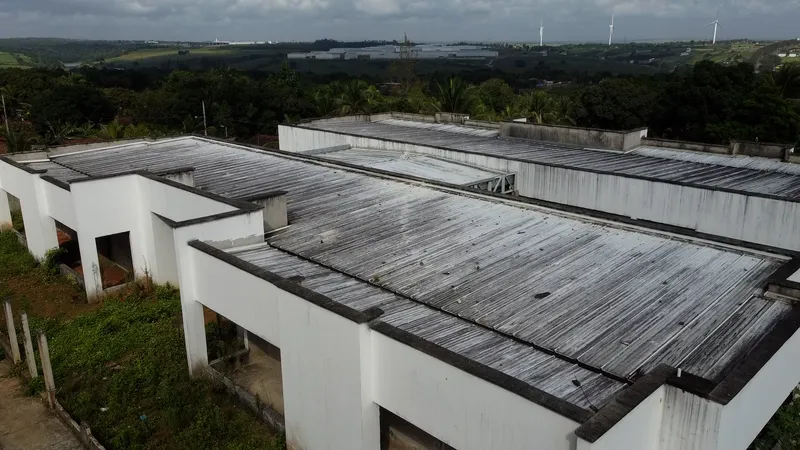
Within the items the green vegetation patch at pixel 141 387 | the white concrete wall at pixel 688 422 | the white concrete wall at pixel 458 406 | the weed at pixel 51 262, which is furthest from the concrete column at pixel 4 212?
the white concrete wall at pixel 688 422

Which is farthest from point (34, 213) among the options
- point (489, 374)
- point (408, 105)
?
point (408, 105)

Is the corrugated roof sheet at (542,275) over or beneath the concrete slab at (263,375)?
over

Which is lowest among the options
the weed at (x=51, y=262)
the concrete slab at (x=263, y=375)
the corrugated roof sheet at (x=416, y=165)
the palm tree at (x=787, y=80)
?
the concrete slab at (x=263, y=375)

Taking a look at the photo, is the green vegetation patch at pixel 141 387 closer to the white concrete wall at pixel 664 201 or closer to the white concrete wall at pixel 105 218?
the white concrete wall at pixel 105 218

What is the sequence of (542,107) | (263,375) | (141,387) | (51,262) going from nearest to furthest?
(141,387) < (263,375) < (51,262) < (542,107)

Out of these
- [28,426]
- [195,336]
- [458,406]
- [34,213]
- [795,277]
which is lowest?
[28,426]

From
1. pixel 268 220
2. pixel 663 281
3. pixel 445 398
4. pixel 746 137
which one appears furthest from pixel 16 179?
pixel 746 137

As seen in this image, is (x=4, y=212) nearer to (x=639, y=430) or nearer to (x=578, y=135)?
(x=578, y=135)
